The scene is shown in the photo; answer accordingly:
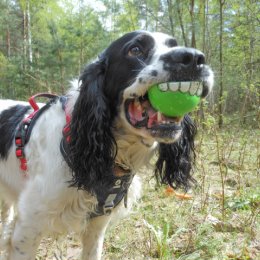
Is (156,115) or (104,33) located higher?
(104,33)

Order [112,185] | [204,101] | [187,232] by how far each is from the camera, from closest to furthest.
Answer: [112,185] < [187,232] < [204,101]

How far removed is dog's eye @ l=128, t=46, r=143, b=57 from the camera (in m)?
2.23

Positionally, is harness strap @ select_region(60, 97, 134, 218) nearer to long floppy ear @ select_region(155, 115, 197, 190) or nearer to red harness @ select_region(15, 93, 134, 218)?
red harness @ select_region(15, 93, 134, 218)

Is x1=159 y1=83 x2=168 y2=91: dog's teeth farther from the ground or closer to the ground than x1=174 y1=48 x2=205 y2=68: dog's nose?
closer to the ground

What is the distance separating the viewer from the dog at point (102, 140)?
205cm

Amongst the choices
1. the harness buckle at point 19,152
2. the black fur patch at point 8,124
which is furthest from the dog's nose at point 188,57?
the black fur patch at point 8,124

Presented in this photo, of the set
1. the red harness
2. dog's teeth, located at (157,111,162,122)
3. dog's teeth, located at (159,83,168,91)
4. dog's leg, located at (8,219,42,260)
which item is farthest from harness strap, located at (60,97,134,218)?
dog's teeth, located at (159,83,168,91)

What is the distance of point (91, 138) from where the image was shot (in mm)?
2264

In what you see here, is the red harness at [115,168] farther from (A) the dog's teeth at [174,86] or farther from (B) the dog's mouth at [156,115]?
(A) the dog's teeth at [174,86]

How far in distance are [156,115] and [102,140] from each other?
0.40 m

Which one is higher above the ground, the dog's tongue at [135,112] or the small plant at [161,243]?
the dog's tongue at [135,112]

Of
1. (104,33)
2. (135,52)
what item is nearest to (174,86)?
(135,52)

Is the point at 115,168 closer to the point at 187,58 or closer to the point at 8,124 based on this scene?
the point at 187,58

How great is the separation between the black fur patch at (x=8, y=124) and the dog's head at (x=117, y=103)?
82cm
